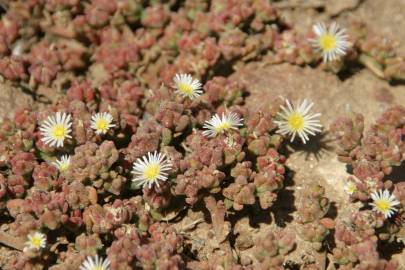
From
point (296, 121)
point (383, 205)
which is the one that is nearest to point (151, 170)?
point (296, 121)

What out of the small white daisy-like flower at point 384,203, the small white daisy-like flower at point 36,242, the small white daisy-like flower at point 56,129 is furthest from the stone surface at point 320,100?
the small white daisy-like flower at point 36,242

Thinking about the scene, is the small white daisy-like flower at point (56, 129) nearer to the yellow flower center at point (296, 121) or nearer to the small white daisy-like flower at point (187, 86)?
the small white daisy-like flower at point (187, 86)

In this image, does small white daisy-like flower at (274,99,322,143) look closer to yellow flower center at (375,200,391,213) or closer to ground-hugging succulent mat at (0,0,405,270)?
ground-hugging succulent mat at (0,0,405,270)

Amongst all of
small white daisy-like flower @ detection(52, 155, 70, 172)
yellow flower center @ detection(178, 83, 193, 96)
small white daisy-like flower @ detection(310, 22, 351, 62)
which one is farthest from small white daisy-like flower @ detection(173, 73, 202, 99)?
small white daisy-like flower @ detection(310, 22, 351, 62)

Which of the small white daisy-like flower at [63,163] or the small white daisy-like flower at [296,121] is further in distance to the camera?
the small white daisy-like flower at [296,121]

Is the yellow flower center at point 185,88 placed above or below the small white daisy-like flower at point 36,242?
above

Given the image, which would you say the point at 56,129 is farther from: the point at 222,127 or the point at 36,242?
the point at 222,127

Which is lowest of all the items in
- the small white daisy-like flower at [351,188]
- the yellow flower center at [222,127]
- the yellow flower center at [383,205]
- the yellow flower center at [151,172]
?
the yellow flower center at [383,205]
